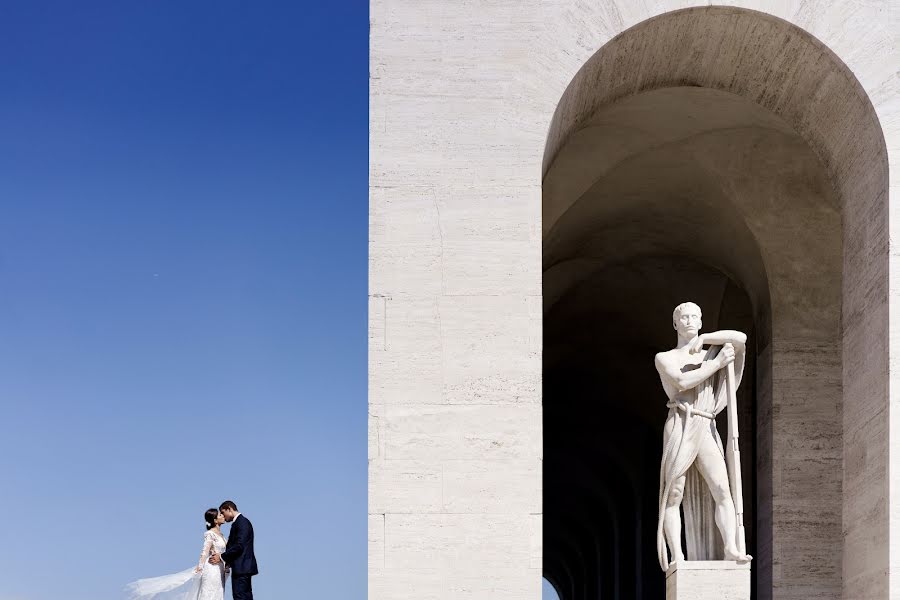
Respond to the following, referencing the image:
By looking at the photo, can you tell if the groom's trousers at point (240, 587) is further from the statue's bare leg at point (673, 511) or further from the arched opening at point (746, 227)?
the arched opening at point (746, 227)

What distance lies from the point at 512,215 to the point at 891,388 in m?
3.61

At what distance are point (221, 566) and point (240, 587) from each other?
267 millimetres

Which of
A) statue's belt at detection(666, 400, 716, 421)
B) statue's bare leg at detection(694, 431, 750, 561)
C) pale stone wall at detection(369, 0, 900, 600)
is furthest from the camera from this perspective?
statue's belt at detection(666, 400, 716, 421)

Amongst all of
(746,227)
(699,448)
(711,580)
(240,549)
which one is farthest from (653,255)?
(240,549)

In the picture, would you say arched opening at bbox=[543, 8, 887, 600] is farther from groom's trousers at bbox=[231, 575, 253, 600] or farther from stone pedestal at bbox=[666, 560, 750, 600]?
groom's trousers at bbox=[231, 575, 253, 600]

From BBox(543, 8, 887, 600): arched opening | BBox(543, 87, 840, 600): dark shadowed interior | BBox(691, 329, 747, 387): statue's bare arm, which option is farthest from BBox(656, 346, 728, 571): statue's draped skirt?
BBox(543, 87, 840, 600): dark shadowed interior

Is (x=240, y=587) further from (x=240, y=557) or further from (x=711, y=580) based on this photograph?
(x=711, y=580)

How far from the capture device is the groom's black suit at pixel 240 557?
13.9 m

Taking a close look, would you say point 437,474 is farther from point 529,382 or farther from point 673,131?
point 673,131

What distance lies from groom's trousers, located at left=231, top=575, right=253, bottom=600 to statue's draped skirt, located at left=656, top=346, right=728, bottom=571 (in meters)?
3.75

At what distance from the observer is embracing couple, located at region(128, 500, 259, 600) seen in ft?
45.8

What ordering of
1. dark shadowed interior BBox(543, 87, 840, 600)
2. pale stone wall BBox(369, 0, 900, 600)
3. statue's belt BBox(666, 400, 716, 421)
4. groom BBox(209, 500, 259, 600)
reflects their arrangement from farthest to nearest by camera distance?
dark shadowed interior BBox(543, 87, 840, 600)
groom BBox(209, 500, 259, 600)
statue's belt BBox(666, 400, 716, 421)
pale stone wall BBox(369, 0, 900, 600)

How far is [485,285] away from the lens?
13539mm

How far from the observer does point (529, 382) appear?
13328 millimetres
